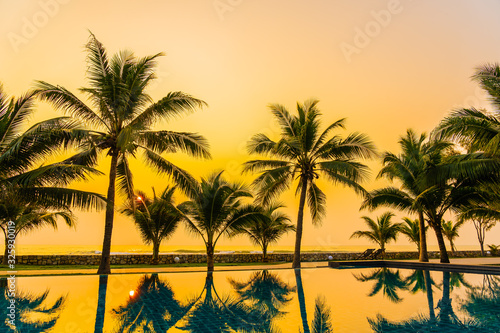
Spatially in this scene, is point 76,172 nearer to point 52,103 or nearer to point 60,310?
point 52,103

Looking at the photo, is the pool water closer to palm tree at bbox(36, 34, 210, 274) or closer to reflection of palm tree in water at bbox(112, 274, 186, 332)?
reflection of palm tree in water at bbox(112, 274, 186, 332)

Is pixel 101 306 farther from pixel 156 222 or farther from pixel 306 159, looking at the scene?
pixel 156 222

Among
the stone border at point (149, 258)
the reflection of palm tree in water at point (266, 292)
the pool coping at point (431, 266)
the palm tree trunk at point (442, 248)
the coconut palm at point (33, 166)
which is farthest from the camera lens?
the stone border at point (149, 258)

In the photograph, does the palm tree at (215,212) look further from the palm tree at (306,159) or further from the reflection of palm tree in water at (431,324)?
the reflection of palm tree in water at (431,324)

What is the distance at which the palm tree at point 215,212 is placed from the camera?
14430mm

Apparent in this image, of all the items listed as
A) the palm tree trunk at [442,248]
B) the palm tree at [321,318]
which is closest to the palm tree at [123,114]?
the palm tree at [321,318]

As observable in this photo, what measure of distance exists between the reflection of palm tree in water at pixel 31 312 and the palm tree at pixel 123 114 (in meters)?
3.71

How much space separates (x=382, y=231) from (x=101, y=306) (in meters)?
21.5

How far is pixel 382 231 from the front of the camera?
79.6 feet

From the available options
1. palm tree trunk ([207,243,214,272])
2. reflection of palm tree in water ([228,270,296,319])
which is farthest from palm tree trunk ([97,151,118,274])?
palm tree trunk ([207,243,214,272])

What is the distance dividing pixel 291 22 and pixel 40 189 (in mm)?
12473

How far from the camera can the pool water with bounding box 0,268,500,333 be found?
17.3 feet

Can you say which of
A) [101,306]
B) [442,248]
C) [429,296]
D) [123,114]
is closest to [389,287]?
[429,296]

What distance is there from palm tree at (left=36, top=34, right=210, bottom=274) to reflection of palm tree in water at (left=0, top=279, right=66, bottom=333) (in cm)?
371
